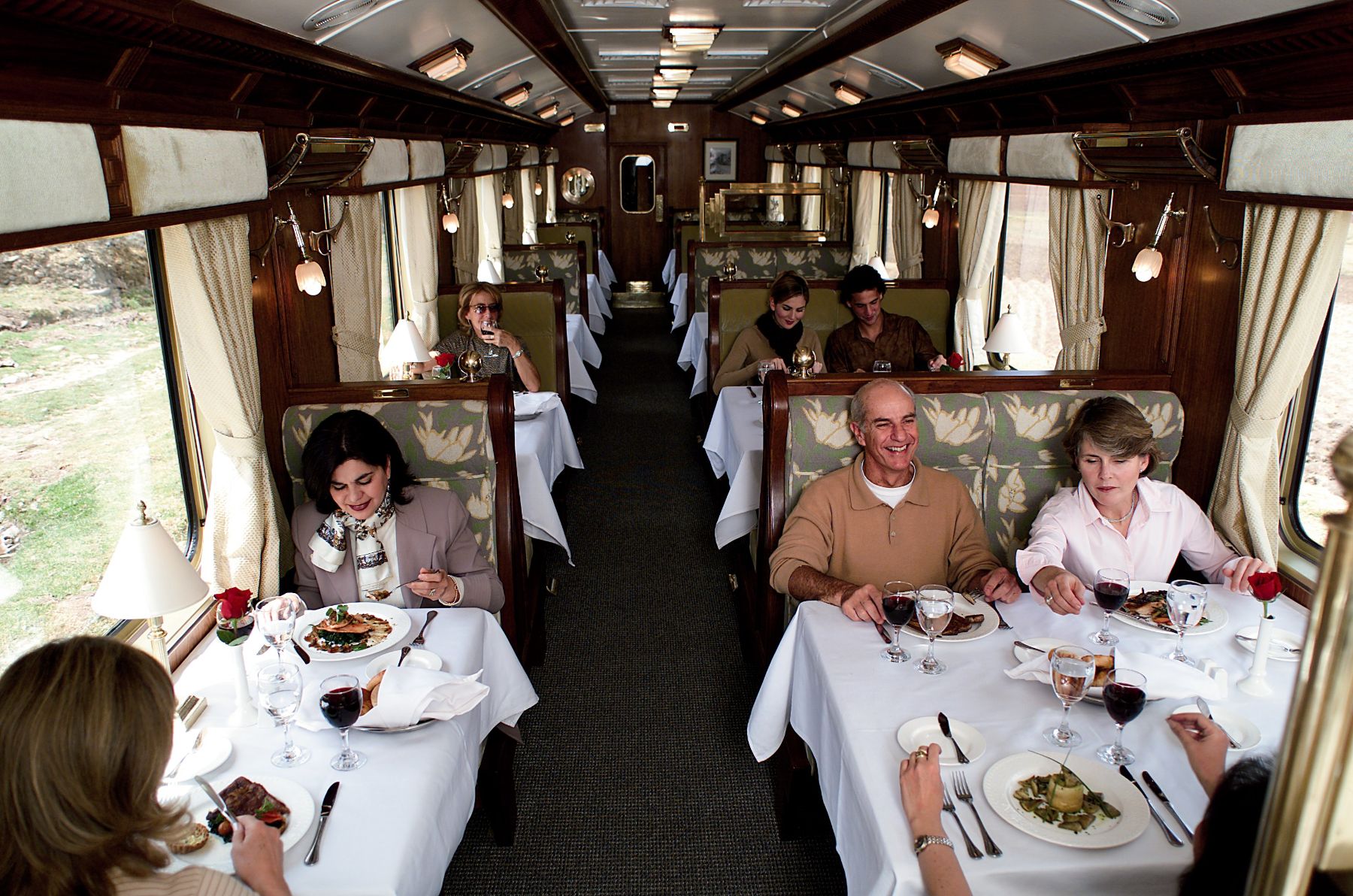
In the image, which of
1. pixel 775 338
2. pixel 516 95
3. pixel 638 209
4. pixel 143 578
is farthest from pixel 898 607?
pixel 638 209

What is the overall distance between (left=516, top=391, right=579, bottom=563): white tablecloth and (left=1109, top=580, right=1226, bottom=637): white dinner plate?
2205 mm

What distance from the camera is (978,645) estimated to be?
2428 mm

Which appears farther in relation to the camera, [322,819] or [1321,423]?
[1321,423]

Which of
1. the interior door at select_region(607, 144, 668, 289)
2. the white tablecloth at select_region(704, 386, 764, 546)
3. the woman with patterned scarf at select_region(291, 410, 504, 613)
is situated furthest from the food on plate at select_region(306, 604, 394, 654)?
the interior door at select_region(607, 144, 668, 289)

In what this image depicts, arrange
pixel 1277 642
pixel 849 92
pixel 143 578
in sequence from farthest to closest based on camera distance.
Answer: pixel 849 92 → pixel 1277 642 → pixel 143 578

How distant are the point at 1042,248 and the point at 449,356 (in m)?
3.63

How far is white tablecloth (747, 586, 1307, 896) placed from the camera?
5.55 ft

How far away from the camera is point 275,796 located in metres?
1.85

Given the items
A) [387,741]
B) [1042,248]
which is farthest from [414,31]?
[1042,248]

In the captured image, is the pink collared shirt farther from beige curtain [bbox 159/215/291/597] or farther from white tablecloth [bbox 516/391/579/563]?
beige curtain [bbox 159/215/291/597]

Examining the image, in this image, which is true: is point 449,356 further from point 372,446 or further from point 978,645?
point 978,645

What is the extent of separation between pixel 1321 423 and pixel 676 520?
10.9 ft

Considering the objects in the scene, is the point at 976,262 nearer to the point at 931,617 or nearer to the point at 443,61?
the point at 443,61

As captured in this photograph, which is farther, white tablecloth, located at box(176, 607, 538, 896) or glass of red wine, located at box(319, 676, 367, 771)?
Result: glass of red wine, located at box(319, 676, 367, 771)
